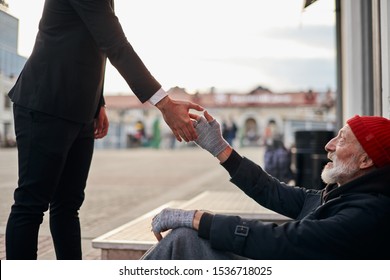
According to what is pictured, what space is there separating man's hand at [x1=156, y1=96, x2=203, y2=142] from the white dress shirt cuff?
0.01 m

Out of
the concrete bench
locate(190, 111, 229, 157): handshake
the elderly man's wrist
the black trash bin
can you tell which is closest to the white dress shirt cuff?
locate(190, 111, 229, 157): handshake

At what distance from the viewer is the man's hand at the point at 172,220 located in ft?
5.05

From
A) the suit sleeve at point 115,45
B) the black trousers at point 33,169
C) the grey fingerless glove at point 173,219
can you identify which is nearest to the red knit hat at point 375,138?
the grey fingerless glove at point 173,219

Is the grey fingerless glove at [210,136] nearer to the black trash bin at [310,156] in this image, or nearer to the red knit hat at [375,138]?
the red knit hat at [375,138]

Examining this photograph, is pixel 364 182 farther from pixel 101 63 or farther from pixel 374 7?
pixel 374 7

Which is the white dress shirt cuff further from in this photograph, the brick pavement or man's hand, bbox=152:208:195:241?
the brick pavement

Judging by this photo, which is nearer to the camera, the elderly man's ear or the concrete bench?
the elderly man's ear

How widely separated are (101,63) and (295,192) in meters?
0.93

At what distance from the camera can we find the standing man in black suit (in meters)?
1.84

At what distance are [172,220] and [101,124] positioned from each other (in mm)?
947

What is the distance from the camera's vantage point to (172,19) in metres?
2.97

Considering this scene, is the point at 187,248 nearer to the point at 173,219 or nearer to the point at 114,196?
the point at 173,219
